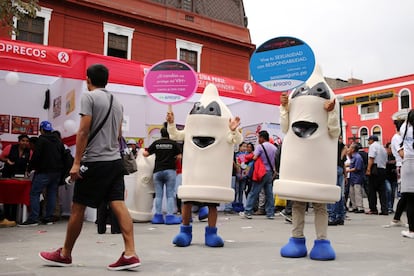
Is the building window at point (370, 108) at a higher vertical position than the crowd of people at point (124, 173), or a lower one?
higher

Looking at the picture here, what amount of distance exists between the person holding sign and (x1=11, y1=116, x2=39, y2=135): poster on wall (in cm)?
633

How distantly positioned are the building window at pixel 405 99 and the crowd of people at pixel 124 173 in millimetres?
26932

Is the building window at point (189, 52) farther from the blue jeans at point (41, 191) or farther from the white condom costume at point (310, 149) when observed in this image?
the white condom costume at point (310, 149)

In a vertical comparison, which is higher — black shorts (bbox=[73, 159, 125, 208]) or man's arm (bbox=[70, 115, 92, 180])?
man's arm (bbox=[70, 115, 92, 180])

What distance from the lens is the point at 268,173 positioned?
31.1ft

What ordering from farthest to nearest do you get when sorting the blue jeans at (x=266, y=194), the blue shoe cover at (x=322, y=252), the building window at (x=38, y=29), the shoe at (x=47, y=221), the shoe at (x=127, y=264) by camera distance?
the building window at (x=38, y=29), the blue jeans at (x=266, y=194), the shoe at (x=47, y=221), the blue shoe cover at (x=322, y=252), the shoe at (x=127, y=264)

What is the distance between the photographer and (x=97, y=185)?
3902 millimetres

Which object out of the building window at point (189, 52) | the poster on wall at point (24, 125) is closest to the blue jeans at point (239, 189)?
the poster on wall at point (24, 125)

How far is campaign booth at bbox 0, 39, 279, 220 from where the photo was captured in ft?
26.9

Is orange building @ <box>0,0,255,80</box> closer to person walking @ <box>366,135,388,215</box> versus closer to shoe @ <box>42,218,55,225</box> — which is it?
shoe @ <box>42,218,55,225</box>

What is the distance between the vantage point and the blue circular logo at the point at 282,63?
4.96m

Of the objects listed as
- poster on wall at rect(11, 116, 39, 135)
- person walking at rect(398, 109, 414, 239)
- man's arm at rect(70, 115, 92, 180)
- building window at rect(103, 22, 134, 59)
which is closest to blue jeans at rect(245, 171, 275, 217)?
person walking at rect(398, 109, 414, 239)

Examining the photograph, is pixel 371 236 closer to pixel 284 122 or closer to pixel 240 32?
pixel 284 122

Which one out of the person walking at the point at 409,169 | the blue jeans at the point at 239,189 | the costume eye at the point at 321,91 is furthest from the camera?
the blue jeans at the point at 239,189
